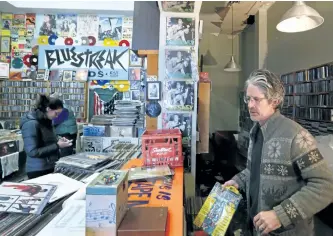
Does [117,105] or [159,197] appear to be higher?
[117,105]

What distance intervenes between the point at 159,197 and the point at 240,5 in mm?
5197

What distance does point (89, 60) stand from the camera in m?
6.44

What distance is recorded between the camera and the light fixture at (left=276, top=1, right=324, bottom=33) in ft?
8.22

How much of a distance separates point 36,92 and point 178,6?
196 inches

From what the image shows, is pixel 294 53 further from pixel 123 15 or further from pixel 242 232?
pixel 242 232

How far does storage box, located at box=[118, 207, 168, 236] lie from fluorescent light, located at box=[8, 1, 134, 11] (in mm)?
5878

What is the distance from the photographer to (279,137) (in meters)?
1.27

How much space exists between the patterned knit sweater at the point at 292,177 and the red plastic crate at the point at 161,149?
660 mm

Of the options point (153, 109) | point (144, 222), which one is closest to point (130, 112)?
point (153, 109)

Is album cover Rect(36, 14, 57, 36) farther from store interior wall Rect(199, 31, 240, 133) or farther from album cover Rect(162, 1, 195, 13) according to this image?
album cover Rect(162, 1, 195, 13)

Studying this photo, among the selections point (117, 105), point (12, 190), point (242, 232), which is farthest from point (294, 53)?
point (12, 190)

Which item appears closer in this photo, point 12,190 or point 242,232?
point 12,190

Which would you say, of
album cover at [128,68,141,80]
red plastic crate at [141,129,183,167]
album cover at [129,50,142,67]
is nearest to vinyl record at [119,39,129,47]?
album cover at [129,50,142,67]

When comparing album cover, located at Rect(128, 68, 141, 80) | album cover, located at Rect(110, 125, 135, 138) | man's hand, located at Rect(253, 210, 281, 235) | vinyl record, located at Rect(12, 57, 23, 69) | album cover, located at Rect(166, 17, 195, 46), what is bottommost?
man's hand, located at Rect(253, 210, 281, 235)
